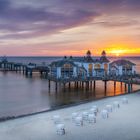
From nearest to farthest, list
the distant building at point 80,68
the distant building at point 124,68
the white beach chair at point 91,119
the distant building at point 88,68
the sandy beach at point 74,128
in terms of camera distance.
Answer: the sandy beach at point 74,128
the white beach chair at point 91,119
the distant building at point 80,68
the distant building at point 88,68
the distant building at point 124,68

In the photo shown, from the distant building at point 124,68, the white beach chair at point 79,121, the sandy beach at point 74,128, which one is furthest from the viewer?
the distant building at point 124,68

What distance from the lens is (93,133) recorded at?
15.0 metres

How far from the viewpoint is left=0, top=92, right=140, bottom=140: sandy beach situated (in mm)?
14539

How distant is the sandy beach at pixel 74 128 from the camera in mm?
14539

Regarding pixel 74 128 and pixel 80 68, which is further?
pixel 80 68

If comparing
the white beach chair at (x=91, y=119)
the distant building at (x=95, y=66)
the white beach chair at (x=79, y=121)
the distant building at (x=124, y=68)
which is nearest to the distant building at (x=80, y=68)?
the distant building at (x=95, y=66)

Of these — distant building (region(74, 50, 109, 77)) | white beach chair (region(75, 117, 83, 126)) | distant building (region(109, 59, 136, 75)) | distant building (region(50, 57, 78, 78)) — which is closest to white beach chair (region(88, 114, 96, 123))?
white beach chair (region(75, 117, 83, 126))

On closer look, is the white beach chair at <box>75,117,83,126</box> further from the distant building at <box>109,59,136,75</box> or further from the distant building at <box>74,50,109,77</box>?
the distant building at <box>109,59,136,75</box>

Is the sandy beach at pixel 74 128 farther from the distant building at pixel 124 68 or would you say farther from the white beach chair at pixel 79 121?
the distant building at pixel 124 68

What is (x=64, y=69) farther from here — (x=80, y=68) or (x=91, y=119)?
(x=91, y=119)

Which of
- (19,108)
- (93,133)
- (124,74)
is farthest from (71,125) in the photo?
(124,74)

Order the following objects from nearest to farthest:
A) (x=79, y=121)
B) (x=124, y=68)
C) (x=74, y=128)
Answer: (x=74, y=128) < (x=79, y=121) < (x=124, y=68)

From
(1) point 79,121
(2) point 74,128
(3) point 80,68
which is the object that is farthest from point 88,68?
(2) point 74,128

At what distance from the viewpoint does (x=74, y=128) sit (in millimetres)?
15953
